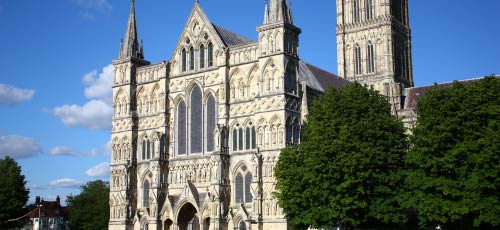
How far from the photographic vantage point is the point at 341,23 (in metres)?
97.9

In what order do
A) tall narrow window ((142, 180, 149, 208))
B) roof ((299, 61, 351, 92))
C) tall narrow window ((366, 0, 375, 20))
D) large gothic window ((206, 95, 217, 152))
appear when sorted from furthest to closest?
tall narrow window ((366, 0, 375, 20)), roof ((299, 61, 351, 92)), tall narrow window ((142, 180, 149, 208)), large gothic window ((206, 95, 217, 152))

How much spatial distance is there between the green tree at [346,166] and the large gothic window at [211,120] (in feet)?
36.4

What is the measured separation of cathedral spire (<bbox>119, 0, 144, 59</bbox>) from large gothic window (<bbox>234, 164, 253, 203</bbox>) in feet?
64.1

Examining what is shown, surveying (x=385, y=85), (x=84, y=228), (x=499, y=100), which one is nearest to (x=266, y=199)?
(x=499, y=100)

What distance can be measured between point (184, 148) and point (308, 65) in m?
18.4

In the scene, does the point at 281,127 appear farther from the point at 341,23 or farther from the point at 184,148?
the point at 341,23

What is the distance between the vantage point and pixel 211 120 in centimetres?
6444

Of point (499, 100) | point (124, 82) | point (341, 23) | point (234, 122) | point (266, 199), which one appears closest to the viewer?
point (499, 100)

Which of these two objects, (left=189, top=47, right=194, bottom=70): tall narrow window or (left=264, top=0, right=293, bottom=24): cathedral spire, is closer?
(left=264, top=0, right=293, bottom=24): cathedral spire

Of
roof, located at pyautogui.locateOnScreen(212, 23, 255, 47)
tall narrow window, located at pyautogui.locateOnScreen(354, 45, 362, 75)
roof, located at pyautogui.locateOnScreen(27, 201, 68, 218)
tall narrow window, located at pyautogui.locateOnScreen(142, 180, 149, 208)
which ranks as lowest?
roof, located at pyautogui.locateOnScreen(27, 201, 68, 218)

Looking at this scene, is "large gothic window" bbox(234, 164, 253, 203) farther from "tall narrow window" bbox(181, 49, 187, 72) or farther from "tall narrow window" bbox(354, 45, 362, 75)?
"tall narrow window" bbox(354, 45, 362, 75)

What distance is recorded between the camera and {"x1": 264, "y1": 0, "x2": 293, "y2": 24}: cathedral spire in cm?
6016

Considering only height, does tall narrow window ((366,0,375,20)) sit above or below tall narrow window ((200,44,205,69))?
above

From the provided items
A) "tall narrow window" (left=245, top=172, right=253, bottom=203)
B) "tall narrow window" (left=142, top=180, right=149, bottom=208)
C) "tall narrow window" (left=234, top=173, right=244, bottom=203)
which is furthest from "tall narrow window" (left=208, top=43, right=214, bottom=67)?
"tall narrow window" (left=142, top=180, right=149, bottom=208)
